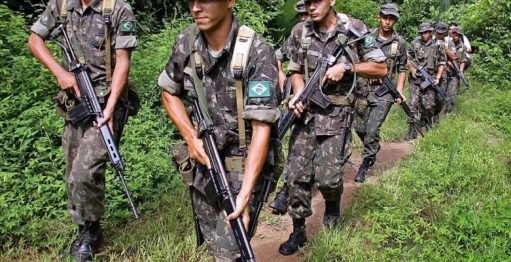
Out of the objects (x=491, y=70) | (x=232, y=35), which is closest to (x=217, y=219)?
(x=232, y=35)

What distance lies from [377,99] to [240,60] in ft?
15.4

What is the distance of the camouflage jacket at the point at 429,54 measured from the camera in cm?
1012

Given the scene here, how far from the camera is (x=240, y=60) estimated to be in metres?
2.70

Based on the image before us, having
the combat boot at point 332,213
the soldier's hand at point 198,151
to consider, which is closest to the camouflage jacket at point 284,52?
the combat boot at point 332,213

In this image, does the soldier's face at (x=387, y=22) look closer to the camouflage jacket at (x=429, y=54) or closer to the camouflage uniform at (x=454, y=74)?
the camouflage jacket at (x=429, y=54)

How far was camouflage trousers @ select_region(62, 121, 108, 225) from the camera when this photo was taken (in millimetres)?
3621

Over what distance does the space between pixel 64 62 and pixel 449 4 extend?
62.6ft

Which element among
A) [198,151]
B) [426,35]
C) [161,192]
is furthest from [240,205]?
[426,35]

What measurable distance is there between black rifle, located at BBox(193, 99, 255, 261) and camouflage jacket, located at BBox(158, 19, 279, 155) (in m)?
0.09

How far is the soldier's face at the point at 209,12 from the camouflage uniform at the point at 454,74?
30.5 ft

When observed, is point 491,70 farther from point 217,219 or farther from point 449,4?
point 217,219

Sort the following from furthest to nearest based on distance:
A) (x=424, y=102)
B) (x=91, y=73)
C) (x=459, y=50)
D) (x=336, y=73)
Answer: (x=459, y=50) → (x=424, y=102) → (x=336, y=73) → (x=91, y=73)

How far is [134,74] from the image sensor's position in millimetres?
6625

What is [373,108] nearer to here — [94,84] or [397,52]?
[397,52]
